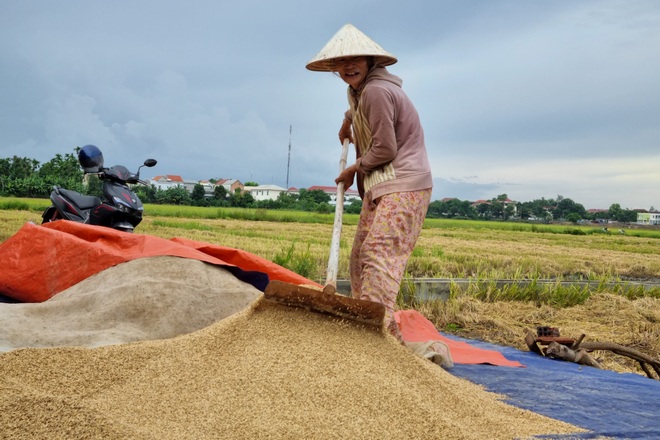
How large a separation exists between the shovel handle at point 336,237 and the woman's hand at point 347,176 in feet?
A: 0.06

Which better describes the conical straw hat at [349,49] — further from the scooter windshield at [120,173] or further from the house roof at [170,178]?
the house roof at [170,178]

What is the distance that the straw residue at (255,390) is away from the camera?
177 centimetres

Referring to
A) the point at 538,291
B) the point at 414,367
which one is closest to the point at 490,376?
the point at 414,367

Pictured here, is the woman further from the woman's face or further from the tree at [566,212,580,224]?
the tree at [566,212,580,224]

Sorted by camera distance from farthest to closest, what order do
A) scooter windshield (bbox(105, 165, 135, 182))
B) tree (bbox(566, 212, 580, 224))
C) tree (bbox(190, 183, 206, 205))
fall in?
tree (bbox(566, 212, 580, 224)), tree (bbox(190, 183, 206, 205)), scooter windshield (bbox(105, 165, 135, 182))

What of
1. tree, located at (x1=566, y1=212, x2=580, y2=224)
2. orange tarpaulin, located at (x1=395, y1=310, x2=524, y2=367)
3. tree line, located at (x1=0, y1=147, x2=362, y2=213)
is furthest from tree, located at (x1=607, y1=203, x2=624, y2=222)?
orange tarpaulin, located at (x1=395, y1=310, x2=524, y2=367)

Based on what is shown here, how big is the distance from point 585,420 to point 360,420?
3.09 ft

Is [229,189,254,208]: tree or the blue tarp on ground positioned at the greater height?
[229,189,254,208]: tree

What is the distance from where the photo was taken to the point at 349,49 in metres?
2.75

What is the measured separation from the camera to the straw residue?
69.8 inches

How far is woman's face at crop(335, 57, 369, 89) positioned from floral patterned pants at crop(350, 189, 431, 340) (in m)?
0.55

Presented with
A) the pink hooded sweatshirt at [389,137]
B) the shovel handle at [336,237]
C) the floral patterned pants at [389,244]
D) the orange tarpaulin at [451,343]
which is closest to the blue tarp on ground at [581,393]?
the orange tarpaulin at [451,343]

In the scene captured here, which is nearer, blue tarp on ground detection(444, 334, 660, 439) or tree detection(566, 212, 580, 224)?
blue tarp on ground detection(444, 334, 660, 439)

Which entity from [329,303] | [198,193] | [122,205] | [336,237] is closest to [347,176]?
[336,237]
